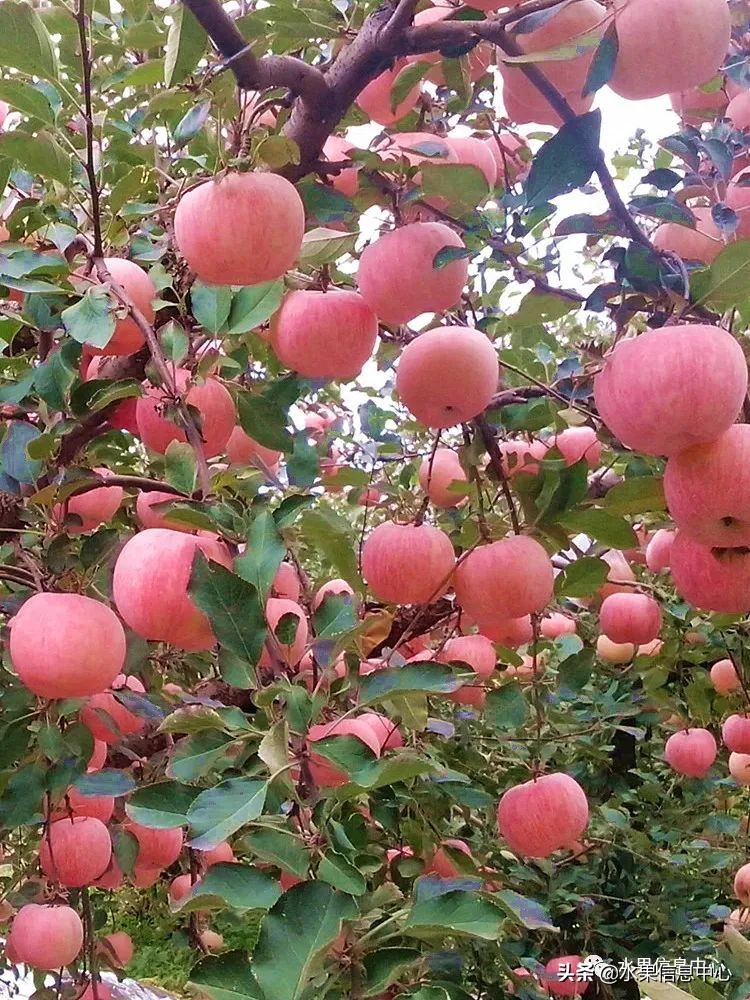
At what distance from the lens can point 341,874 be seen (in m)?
0.66

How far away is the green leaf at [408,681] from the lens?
29.4 inches

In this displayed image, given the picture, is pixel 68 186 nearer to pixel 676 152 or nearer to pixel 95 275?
pixel 95 275

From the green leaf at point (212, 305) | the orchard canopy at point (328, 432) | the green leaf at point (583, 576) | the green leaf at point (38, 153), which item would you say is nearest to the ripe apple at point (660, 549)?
the orchard canopy at point (328, 432)

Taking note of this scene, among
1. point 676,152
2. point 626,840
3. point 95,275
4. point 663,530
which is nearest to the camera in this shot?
point 676,152

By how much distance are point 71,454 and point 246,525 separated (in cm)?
42

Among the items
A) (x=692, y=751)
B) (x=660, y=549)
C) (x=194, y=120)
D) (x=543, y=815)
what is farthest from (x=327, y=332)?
(x=692, y=751)

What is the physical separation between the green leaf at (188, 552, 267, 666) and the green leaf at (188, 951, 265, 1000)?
0.24m

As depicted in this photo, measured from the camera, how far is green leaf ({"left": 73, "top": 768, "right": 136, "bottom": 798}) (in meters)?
1.00

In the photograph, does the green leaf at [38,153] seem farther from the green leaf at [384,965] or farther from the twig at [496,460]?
the green leaf at [384,965]

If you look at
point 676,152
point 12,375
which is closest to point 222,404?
point 12,375

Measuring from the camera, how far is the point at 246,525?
0.83 metres

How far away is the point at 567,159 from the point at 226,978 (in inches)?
28.3

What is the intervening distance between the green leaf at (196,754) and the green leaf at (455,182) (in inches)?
23.9

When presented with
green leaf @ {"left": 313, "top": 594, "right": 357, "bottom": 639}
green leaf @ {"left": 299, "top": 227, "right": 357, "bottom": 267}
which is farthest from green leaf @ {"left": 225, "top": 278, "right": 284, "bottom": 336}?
green leaf @ {"left": 313, "top": 594, "right": 357, "bottom": 639}
